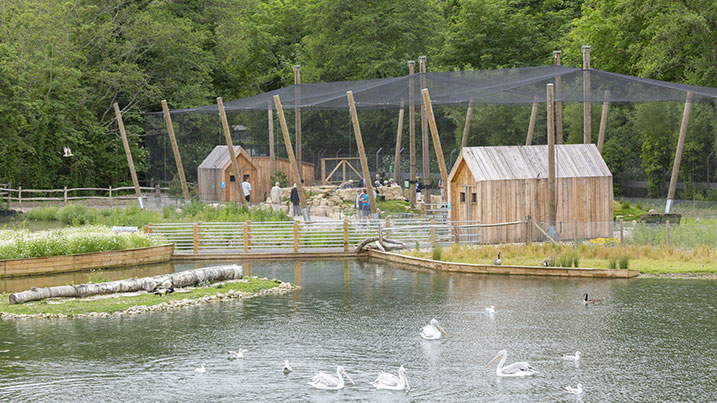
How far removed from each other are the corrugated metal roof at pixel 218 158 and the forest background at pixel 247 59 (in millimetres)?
2201

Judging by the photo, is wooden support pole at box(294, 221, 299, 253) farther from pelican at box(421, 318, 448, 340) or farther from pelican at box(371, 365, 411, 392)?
pelican at box(371, 365, 411, 392)

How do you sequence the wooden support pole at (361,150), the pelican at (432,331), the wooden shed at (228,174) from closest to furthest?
the pelican at (432,331) → the wooden support pole at (361,150) → the wooden shed at (228,174)

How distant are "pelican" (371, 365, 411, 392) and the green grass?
7.80 metres

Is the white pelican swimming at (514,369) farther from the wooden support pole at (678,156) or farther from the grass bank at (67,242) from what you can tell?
the wooden support pole at (678,156)

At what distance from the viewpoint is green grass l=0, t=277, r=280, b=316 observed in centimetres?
1812

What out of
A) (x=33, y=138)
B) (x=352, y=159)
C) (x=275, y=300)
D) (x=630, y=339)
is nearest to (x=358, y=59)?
(x=352, y=159)

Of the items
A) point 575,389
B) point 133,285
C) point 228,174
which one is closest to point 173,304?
point 133,285

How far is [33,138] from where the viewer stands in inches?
1826

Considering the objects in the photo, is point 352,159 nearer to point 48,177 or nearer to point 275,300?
point 48,177

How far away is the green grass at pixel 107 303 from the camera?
1812 centimetres

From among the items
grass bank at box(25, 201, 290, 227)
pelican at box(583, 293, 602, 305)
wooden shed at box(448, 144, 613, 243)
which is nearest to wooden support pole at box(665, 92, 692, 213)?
wooden shed at box(448, 144, 613, 243)

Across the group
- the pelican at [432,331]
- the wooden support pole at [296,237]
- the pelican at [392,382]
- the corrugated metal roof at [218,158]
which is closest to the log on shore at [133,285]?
the wooden support pole at [296,237]

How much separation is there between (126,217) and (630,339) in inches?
799

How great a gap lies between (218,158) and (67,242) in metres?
16.9
